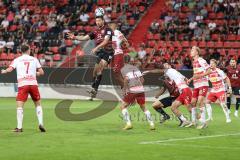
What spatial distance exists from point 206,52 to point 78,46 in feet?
29.6

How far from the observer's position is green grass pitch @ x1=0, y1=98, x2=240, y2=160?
42.4 ft

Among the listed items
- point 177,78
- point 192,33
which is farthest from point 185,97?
point 192,33

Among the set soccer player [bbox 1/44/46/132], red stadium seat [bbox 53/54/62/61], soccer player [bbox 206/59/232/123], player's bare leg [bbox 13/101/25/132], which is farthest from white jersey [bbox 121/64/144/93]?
red stadium seat [bbox 53/54/62/61]

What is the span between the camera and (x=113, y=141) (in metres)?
15.2

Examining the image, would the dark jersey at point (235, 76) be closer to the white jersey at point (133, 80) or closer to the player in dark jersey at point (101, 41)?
the player in dark jersey at point (101, 41)

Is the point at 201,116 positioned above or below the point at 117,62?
below

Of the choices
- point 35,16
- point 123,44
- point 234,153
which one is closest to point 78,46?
point 35,16

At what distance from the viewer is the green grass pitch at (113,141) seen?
1291cm

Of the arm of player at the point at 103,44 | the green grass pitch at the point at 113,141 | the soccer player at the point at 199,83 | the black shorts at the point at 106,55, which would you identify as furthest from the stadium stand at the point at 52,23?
the soccer player at the point at 199,83

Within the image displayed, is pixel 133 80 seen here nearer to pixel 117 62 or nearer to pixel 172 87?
pixel 117 62

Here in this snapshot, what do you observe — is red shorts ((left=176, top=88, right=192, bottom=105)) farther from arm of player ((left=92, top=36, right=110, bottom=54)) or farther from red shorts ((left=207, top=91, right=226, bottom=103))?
arm of player ((left=92, top=36, right=110, bottom=54))

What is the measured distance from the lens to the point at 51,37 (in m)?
39.9

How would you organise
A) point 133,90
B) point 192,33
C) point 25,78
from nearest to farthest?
1. point 25,78
2. point 133,90
3. point 192,33

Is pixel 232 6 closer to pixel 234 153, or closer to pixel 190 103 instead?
pixel 190 103
